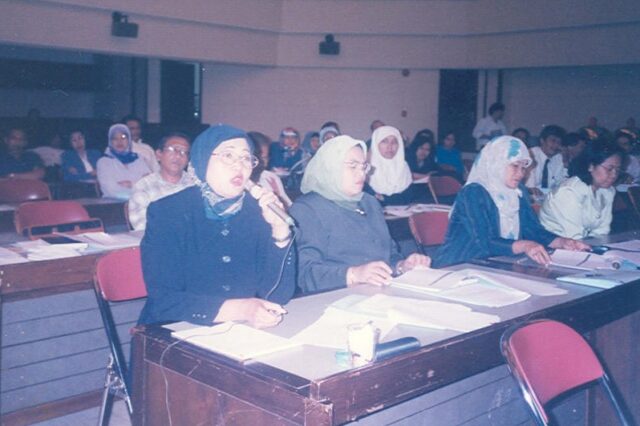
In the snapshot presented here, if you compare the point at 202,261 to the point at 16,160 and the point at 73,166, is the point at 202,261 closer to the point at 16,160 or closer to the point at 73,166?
the point at 16,160

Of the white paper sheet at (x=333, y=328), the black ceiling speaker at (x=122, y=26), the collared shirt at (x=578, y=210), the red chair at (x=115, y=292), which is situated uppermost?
the black ceiling speaker at (x=122, y=26)

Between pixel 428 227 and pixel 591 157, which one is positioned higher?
pixel 591 157

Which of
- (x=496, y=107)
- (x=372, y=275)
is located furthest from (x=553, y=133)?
(x=372, y=275)

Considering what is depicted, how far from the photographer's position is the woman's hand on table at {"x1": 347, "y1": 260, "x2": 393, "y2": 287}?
2.43 metres

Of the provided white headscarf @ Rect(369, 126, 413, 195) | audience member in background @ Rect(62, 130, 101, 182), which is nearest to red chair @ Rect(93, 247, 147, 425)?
white headscarf @ Rect(369, 126, 413, 195)

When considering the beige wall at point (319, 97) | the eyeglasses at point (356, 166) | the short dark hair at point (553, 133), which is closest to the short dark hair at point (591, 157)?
the eyeglasses at point (356, 166)

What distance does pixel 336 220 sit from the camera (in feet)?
9.25

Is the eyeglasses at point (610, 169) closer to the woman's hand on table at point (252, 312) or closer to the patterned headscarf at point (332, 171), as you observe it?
the patterned headscarf at point (332, 171)

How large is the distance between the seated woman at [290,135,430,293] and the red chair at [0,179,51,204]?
2.80 metres

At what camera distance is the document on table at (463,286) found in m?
2.25

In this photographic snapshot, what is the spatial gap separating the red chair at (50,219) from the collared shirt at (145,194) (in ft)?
0.68

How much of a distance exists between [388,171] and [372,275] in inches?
150

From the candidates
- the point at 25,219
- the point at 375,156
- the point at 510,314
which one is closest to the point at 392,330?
the point at 510,314

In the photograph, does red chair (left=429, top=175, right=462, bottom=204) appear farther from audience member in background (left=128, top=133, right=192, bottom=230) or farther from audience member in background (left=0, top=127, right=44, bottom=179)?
audience member in background (left=0, top=127, right=44, bottom=179)
